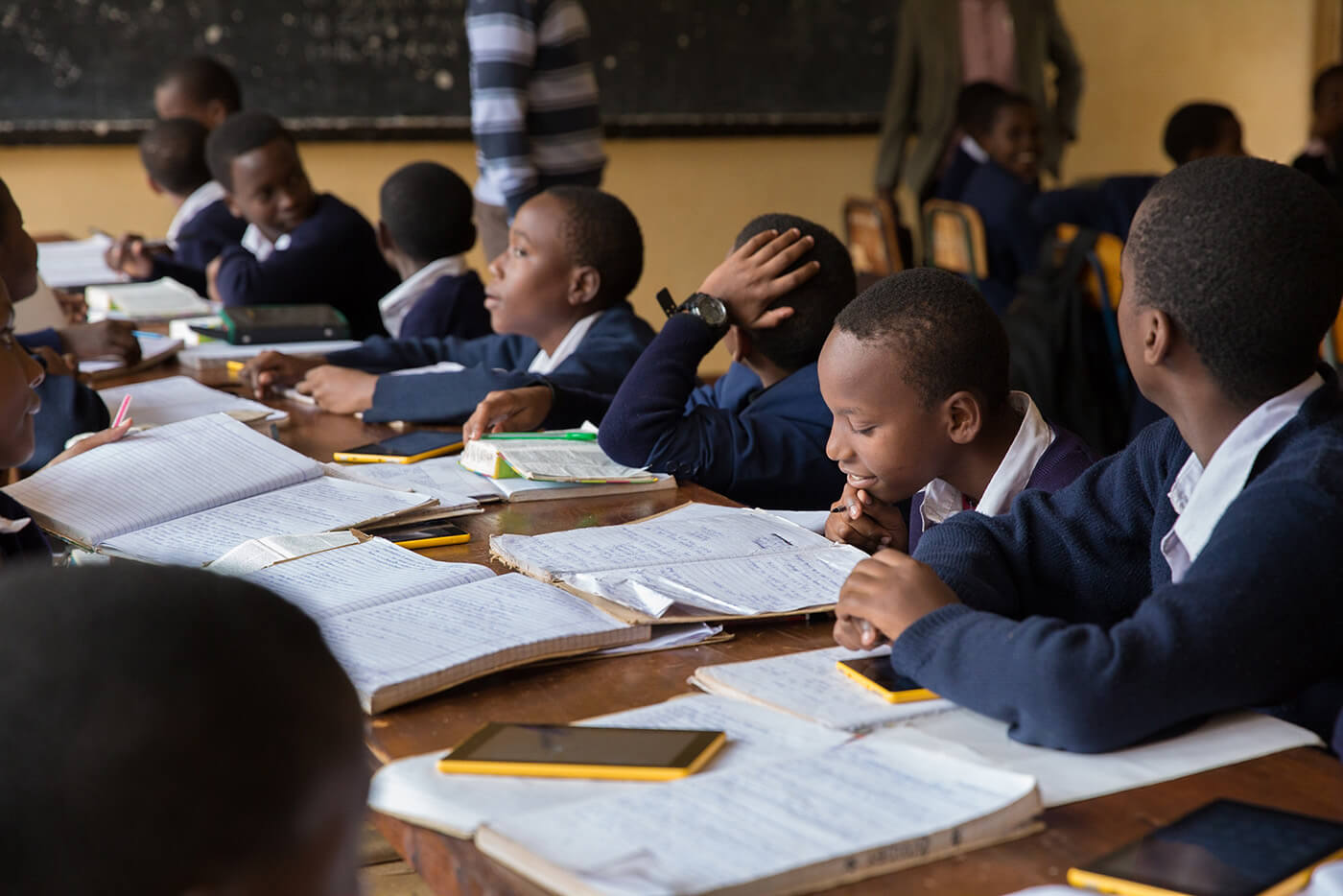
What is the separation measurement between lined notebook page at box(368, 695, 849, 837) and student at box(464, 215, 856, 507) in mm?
787

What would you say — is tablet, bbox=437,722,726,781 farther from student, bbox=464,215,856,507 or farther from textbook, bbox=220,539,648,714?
student, bbox=464,215,856,507

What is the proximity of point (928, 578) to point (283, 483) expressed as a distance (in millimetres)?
939

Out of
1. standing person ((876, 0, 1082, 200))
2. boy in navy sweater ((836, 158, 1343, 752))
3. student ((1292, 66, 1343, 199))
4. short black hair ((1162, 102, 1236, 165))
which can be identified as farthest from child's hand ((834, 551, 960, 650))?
standing person ((876, 0, 1082, 200))

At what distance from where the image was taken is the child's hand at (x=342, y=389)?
2.18m

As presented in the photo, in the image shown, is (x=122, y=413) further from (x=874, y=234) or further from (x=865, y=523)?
(x=874, y=234)

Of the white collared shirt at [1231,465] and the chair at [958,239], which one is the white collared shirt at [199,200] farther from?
the white collared shirt at [1231,465]

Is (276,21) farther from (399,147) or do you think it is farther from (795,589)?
(795,589)

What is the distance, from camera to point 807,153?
5.99 meters

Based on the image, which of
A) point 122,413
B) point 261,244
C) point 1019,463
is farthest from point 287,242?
point 1019,463

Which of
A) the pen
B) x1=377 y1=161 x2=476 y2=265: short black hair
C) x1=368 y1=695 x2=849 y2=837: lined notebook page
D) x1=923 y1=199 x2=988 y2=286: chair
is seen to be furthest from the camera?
x1=923 y1=199 x2=988 y2=286: chair

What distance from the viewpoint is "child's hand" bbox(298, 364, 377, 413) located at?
7.15 ft

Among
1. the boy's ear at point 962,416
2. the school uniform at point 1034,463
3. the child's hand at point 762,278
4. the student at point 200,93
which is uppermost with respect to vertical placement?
the student at point 200,93

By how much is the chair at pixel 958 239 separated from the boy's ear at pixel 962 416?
105 inches

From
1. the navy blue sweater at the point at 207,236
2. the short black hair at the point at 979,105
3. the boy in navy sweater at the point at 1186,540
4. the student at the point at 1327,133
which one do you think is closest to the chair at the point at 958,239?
the short black hair at the point at 979,105
